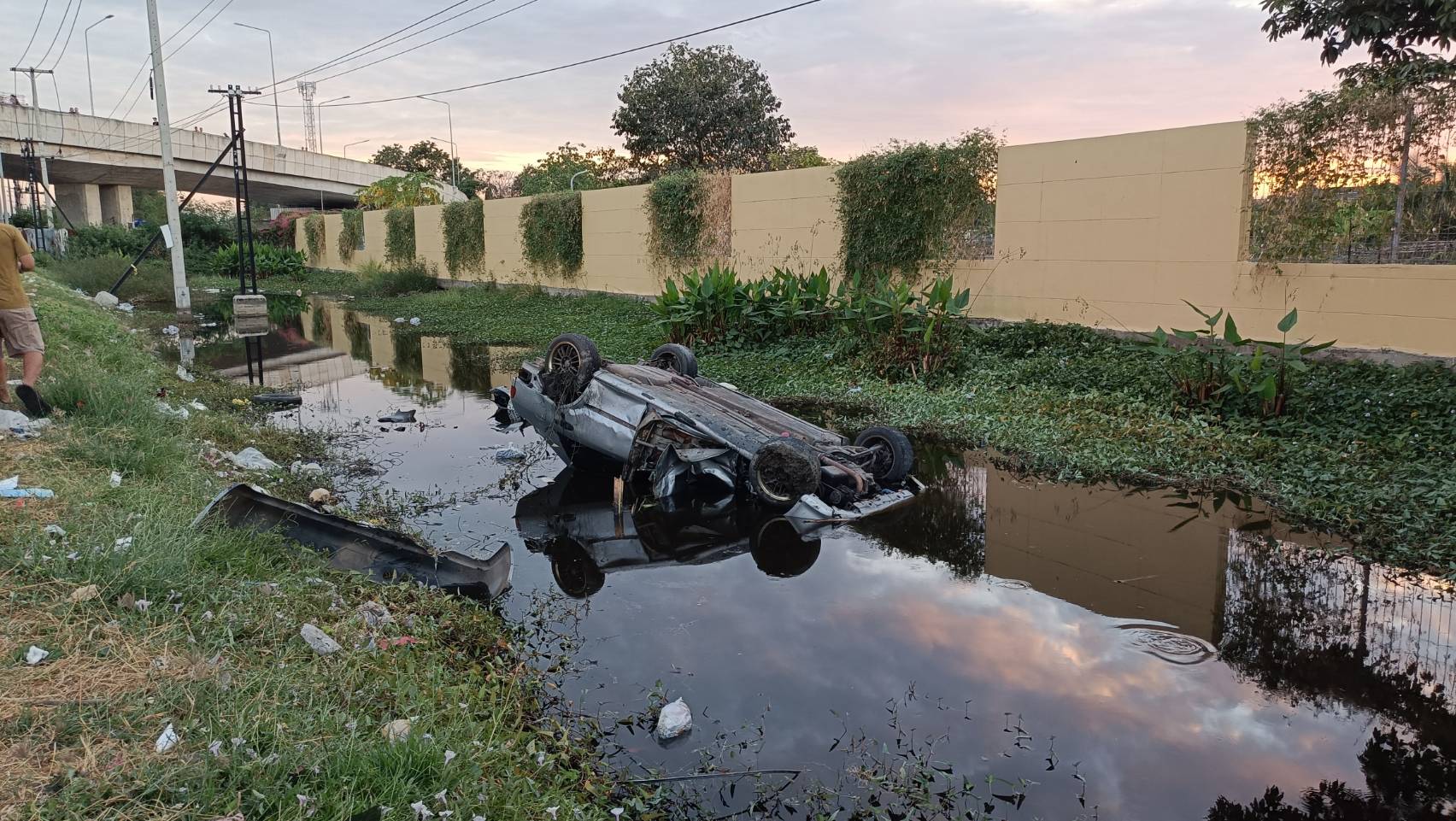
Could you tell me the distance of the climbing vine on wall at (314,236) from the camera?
128ft

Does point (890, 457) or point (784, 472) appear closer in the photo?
point (784, 472)

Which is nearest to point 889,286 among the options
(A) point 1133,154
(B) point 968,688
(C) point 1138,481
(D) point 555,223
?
(A) point 1133,154

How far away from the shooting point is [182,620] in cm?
367

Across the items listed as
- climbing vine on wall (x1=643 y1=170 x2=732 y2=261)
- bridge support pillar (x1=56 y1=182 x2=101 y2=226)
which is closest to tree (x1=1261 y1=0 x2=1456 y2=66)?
climbing vine on wall (x1=643 y1=170 x2=732 y2=261)

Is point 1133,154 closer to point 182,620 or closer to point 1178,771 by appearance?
point 1178,771

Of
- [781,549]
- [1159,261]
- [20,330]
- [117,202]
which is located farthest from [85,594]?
[117,202]

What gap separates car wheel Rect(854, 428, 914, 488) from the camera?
6.99 meters

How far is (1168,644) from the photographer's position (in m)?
4.48

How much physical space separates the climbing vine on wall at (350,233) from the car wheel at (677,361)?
30312mm

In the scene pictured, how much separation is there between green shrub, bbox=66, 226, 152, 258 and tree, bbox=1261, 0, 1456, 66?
1412 inches

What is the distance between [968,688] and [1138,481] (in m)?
3.73

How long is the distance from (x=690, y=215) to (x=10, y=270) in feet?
40.3

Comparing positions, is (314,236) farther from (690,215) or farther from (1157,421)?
(1157,421)

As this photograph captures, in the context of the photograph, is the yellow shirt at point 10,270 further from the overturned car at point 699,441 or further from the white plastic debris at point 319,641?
the white plastic debris at point 319,641
